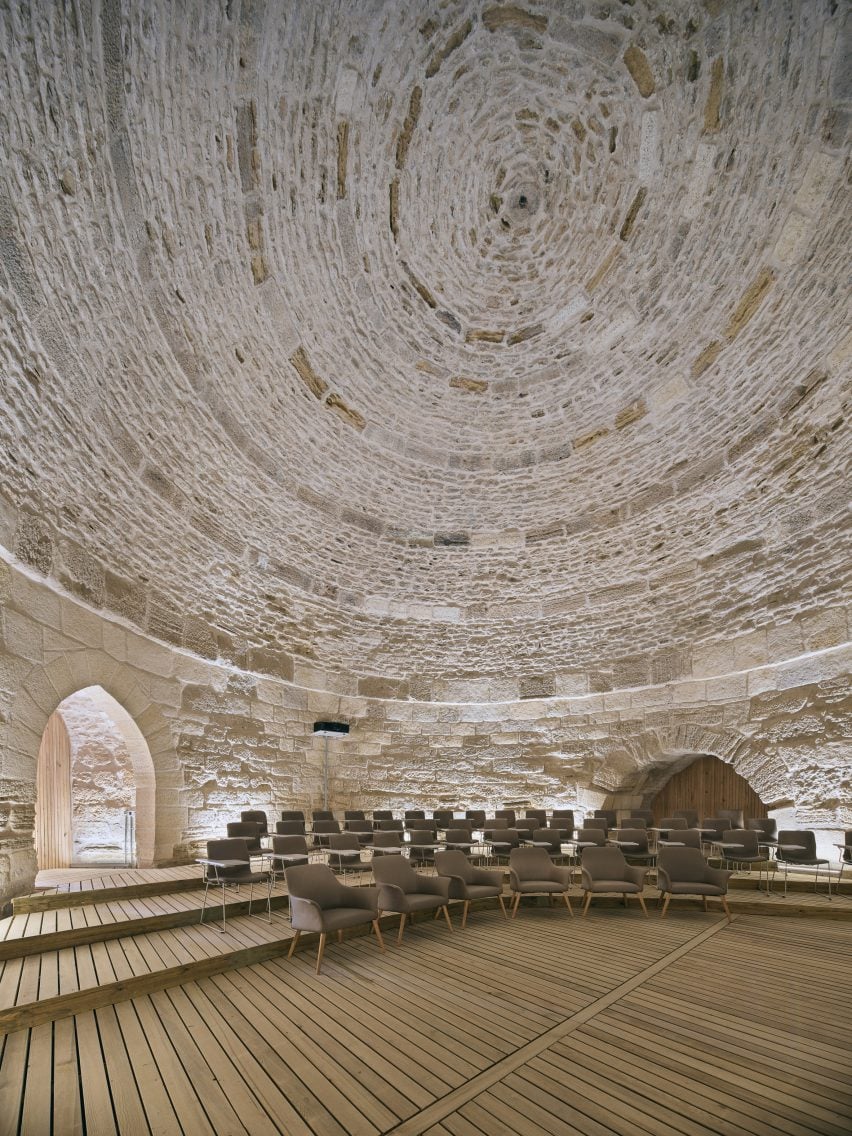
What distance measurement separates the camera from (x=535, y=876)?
6.50 meters

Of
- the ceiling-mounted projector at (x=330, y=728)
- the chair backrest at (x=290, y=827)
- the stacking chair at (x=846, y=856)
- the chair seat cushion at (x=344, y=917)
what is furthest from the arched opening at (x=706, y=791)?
the chair seat cushion at (x=344, y=917)

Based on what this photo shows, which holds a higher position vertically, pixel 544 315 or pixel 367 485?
pixel 544 315

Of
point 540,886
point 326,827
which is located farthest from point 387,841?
point 540,886

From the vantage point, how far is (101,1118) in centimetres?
262

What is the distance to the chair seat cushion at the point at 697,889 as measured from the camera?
19.6 ft

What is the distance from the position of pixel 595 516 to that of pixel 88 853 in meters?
8.51

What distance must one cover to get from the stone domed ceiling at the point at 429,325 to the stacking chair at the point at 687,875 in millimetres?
3937

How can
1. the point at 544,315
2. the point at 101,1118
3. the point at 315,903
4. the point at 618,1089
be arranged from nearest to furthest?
the point at 101,1118 → the point at 618,1089 → the point at 315,903 → the point at 544,315

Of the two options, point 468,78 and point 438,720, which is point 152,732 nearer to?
point 438,720

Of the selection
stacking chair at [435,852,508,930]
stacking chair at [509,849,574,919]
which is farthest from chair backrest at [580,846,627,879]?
stacking chair at [435,852,508,930]

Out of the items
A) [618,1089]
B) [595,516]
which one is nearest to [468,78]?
[595,516]

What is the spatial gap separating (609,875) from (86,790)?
6107mm

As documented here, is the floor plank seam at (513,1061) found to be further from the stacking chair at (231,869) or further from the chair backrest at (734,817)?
the chair backrest at (734,817)

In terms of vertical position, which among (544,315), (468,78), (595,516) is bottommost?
(595,516)
